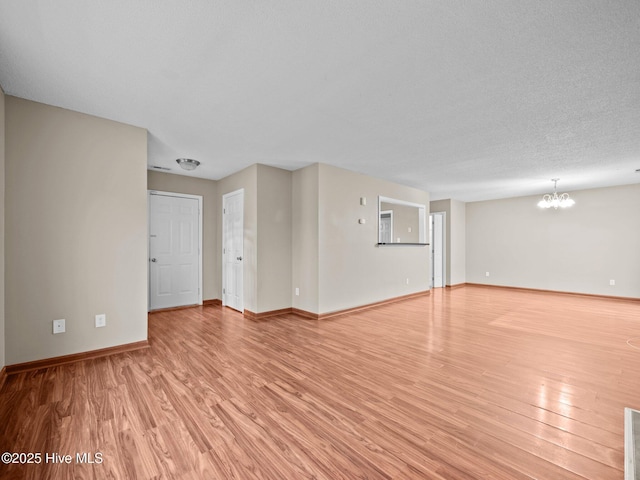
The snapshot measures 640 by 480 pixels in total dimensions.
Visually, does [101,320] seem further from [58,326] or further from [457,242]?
[457,242]

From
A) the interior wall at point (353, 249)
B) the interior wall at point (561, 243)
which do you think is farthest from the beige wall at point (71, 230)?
the interior wall at point (561, 243)

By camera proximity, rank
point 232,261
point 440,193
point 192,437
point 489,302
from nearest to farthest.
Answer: point 192,437 → point 232,261 → point 489,302 → point 440,193

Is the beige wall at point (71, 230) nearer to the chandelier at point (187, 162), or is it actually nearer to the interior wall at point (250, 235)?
the chandelier at point (187, 162)

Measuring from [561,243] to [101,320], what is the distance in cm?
881

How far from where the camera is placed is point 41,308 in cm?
250

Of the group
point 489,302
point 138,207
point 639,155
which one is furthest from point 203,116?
point 489,302

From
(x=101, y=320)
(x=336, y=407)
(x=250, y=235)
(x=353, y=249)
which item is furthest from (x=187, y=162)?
(x=336, y=407)

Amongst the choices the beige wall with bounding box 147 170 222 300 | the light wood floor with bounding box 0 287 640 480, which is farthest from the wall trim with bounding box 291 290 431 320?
the beige wall with bounding box 147 170 222 300

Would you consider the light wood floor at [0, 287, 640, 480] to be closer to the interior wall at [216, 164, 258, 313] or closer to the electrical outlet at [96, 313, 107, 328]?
the electrical outlet at [96, 313, 107, 328]

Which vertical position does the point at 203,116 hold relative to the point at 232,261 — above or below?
above

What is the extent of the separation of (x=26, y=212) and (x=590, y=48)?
177 inches

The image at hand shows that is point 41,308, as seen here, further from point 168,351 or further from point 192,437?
point 192,437

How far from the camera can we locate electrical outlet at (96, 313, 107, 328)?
2.78 m

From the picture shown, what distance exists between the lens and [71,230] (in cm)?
266
